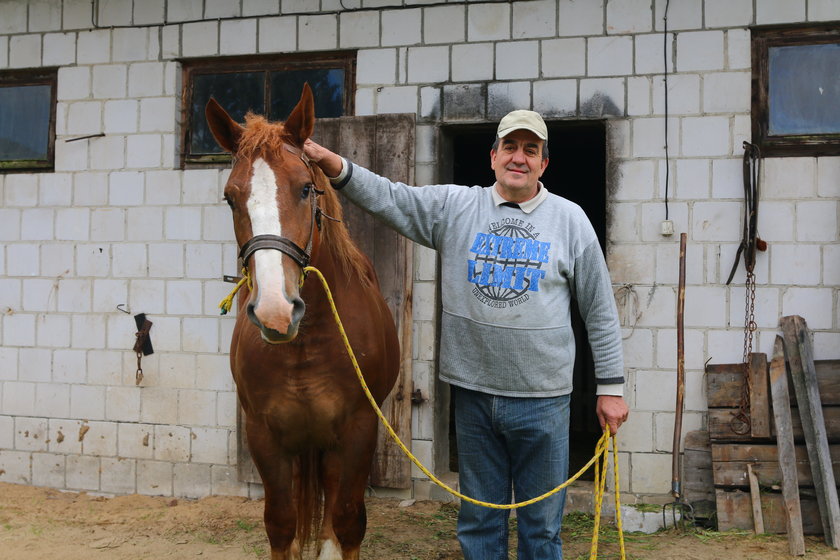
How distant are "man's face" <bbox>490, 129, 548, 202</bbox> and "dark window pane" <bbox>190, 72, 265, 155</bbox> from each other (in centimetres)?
254

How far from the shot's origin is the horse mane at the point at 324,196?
7.19 ft

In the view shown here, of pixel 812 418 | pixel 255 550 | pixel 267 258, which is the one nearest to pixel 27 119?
pixel 255 550

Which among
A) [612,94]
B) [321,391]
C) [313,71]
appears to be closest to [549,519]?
[321,391]

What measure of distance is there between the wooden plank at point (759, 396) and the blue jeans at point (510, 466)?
1753 mm

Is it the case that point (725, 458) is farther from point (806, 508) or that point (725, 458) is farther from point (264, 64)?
point (264, 64)

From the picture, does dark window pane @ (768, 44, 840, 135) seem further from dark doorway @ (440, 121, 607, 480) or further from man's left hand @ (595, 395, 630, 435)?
man's left hand @ (595, 395, 630, 435)

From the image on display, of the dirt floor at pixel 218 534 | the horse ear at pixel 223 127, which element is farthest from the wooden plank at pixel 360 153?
the horse ear at pixel 223 127

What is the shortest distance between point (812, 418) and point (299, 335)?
263 centimetres

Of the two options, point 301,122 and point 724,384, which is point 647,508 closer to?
point 724,384

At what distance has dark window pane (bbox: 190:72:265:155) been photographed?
4512 millimetres

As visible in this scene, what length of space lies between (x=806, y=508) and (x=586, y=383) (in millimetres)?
3176

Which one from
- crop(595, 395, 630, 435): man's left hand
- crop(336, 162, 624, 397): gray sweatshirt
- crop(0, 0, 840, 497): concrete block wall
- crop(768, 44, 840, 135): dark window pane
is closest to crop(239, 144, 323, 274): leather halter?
crop(336, 162, 624, 397): gray sweatshirt

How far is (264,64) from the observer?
14.7 ft

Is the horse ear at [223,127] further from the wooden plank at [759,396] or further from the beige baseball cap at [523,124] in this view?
the wooden plank at [759,396]
